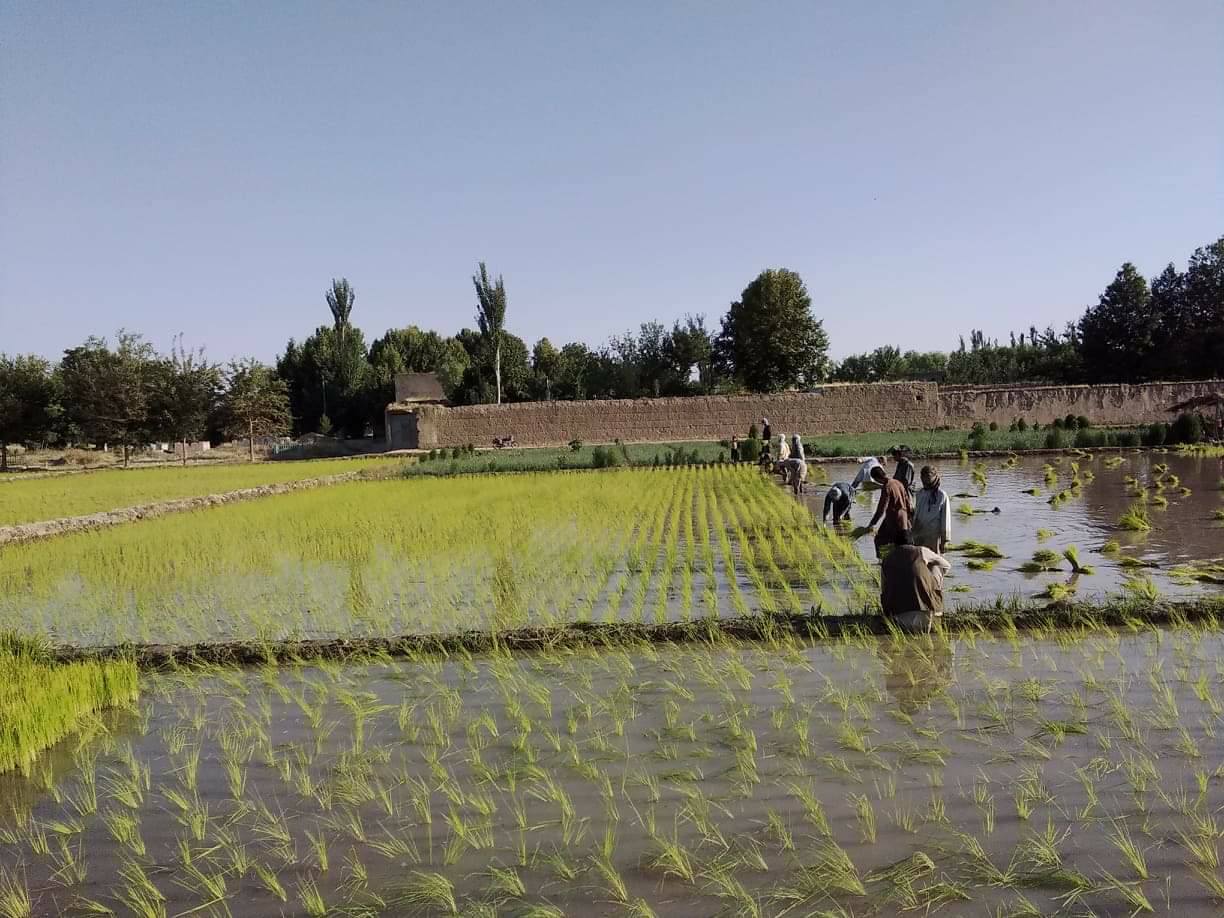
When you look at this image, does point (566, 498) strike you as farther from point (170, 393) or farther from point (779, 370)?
point (779, 370)

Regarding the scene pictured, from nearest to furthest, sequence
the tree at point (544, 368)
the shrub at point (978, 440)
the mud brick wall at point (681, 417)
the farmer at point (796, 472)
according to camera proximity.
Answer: the farmer at point (796, 472) < the shrub at point (978, 440) < the mud brick wall at point (681, 417) < the tree at point (544, 368)

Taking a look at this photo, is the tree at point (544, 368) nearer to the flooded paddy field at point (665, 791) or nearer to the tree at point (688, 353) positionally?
the tree at point (688, 353)

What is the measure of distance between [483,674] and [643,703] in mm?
1158

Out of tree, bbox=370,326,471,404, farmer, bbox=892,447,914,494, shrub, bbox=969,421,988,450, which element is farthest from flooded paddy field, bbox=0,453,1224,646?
tree, bbox=370,326,471,404

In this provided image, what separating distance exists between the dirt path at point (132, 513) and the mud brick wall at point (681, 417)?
1444 centimetres

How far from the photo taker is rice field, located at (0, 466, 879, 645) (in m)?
6.84

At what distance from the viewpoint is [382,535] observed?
1135 cm

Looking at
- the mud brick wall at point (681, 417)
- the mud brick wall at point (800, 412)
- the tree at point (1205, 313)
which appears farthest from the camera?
the tree at point (1205, 313)

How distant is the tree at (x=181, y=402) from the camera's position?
37.2m

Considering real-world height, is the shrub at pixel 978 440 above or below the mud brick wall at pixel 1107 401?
below

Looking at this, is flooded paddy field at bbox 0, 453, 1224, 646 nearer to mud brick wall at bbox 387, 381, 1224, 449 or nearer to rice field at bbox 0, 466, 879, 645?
rice field at bbox 0, 466, 879, 645

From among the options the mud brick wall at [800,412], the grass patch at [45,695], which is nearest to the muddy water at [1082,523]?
the grass patch at [45,695]

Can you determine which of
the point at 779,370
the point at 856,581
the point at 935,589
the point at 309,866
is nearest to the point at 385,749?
the point at 309,866

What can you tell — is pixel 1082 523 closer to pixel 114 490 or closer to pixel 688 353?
pixel 114 490
